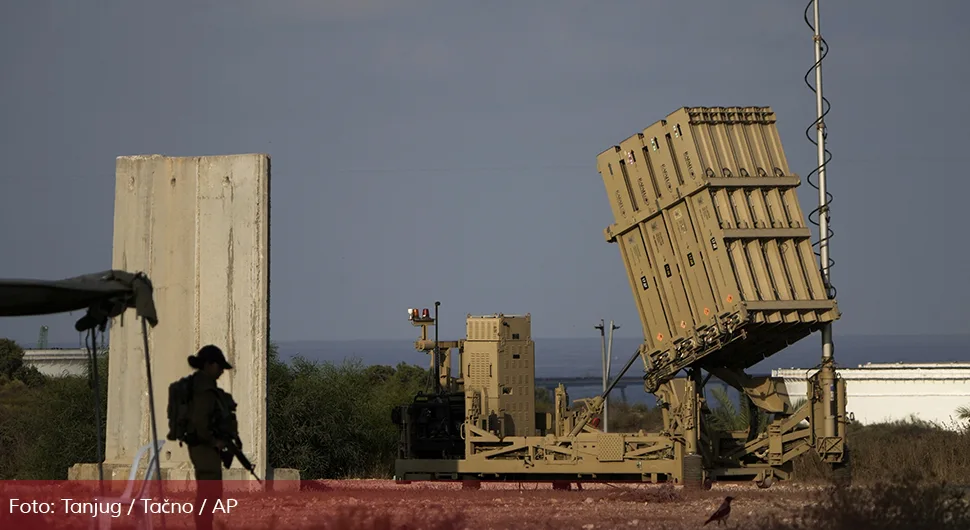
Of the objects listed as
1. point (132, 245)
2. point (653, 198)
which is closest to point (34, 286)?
point (132, 245)

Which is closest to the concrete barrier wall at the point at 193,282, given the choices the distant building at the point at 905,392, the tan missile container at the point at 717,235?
the tan missile container at the point at 717,235

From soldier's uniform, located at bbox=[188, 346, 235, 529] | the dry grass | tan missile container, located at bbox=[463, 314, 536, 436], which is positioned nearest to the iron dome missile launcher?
tan missile container, located at bbox=[463, 314, 536, 436]

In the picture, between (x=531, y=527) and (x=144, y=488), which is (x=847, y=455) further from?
(x=144, y=488)

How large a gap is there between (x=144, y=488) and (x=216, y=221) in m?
7.00

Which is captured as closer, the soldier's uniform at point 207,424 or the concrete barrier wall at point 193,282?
the soldier's uniform at point 207,424

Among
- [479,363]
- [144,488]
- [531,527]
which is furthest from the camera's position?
[479,363]

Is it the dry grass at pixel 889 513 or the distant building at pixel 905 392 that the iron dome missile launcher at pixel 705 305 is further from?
the distant building at pixel 905 392

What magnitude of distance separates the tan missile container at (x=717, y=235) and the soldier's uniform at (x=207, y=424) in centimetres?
948

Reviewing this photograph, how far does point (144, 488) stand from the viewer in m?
9.82

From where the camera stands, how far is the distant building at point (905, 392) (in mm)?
42469

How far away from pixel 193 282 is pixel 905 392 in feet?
110

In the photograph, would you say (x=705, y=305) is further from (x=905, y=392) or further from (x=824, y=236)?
(x=905, y=392)

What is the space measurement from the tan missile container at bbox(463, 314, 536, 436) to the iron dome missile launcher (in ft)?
5.40

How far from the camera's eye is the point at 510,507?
603 inches
